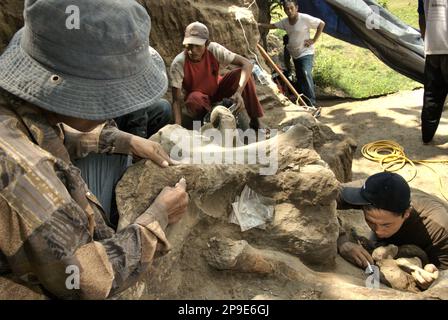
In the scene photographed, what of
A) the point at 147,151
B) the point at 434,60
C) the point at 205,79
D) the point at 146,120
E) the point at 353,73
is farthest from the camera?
the point at 353,73

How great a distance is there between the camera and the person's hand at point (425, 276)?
8.77ft

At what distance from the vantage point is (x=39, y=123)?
157 centimetres

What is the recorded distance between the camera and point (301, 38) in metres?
7.30

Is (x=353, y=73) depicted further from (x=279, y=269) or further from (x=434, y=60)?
(x=279, y=269)

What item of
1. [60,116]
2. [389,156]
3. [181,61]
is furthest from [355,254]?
[389,156]

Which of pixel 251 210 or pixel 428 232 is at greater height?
pixel 251 210

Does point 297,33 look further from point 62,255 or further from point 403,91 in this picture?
point 62,255

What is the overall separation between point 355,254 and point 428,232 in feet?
1.71

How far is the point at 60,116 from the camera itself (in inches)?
62.2

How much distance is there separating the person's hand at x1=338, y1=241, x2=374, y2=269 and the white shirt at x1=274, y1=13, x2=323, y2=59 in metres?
4.92

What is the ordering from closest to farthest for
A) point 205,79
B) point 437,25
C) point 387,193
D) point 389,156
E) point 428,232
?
point 387,193, point 428,232, point 205,79, point 437,25, point 389,156

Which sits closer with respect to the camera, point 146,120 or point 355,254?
point 355,254

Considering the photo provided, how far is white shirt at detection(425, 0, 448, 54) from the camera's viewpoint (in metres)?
5.38

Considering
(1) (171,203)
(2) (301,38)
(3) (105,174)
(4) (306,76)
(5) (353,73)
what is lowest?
(5) (353,73)
